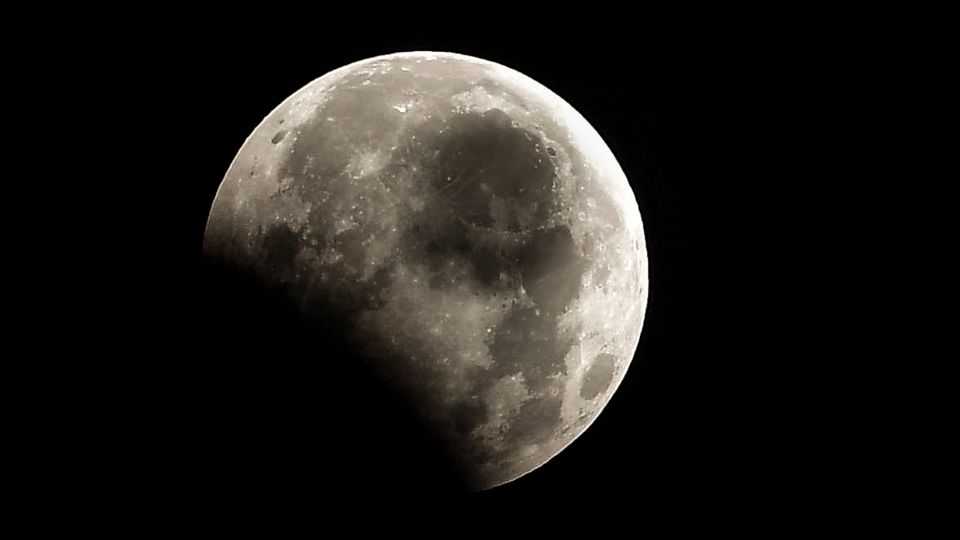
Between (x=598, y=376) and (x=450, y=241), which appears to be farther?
(x=598, y=376)

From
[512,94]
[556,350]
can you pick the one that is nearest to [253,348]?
[556,350]

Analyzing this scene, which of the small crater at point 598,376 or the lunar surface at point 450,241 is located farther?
the small crater at point 598,376

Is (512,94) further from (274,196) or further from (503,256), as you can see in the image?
(274,196)

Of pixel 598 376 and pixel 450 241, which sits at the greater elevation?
pixel 450 241

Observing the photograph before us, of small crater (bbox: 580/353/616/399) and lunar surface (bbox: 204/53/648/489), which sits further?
small crater (bbox: 580/353/616/399)

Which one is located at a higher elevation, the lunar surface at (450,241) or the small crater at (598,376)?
the lunar surface at (450,241)

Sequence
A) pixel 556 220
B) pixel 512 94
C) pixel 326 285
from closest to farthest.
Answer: pixel 326 285
pixel 556 220
pixel 512 94

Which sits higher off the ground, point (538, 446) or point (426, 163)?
point (426, 163)

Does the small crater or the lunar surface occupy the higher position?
the lunar surface
